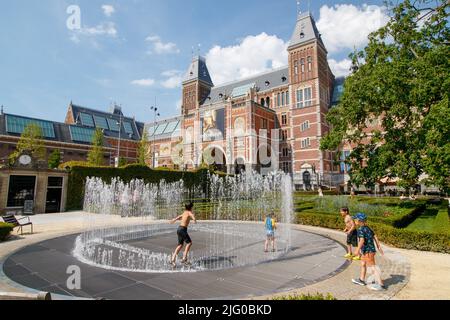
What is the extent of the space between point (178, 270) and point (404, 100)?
17539 mm

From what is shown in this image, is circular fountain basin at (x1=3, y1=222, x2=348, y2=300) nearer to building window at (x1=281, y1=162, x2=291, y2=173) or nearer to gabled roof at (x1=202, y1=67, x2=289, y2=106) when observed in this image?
building window at (x1=281, y1=162, x2=291, y2=173)

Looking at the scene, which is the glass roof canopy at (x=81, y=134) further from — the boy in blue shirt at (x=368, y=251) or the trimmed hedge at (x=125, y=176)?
the boy in blue shirt at (x=368, y=251)

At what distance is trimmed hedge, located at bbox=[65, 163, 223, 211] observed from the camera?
83.4ft

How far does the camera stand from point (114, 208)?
24.2m

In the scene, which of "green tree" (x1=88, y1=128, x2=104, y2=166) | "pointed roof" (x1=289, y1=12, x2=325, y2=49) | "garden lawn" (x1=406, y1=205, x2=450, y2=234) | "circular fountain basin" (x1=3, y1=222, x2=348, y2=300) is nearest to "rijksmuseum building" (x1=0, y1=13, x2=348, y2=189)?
"pointed roof" (x1=289, y1=12, x2=325, y2=49)

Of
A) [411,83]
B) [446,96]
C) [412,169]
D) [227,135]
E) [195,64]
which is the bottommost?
[412,169]

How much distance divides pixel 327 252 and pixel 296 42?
47.1m

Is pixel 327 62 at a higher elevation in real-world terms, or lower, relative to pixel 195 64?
lower

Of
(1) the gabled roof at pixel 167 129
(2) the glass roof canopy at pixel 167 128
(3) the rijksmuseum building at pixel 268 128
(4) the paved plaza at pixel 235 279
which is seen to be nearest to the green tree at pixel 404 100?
(4) the paved plaza at pixel 235 279

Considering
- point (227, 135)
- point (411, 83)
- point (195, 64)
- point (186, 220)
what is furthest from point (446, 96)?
point (195, 64)

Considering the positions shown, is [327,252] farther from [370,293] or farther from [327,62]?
[327,62]

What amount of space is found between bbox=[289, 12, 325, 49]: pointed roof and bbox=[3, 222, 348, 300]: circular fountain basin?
4496cm

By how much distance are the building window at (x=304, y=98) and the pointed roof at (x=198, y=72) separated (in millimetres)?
26499

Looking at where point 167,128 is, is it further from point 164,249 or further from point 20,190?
point 164,249
